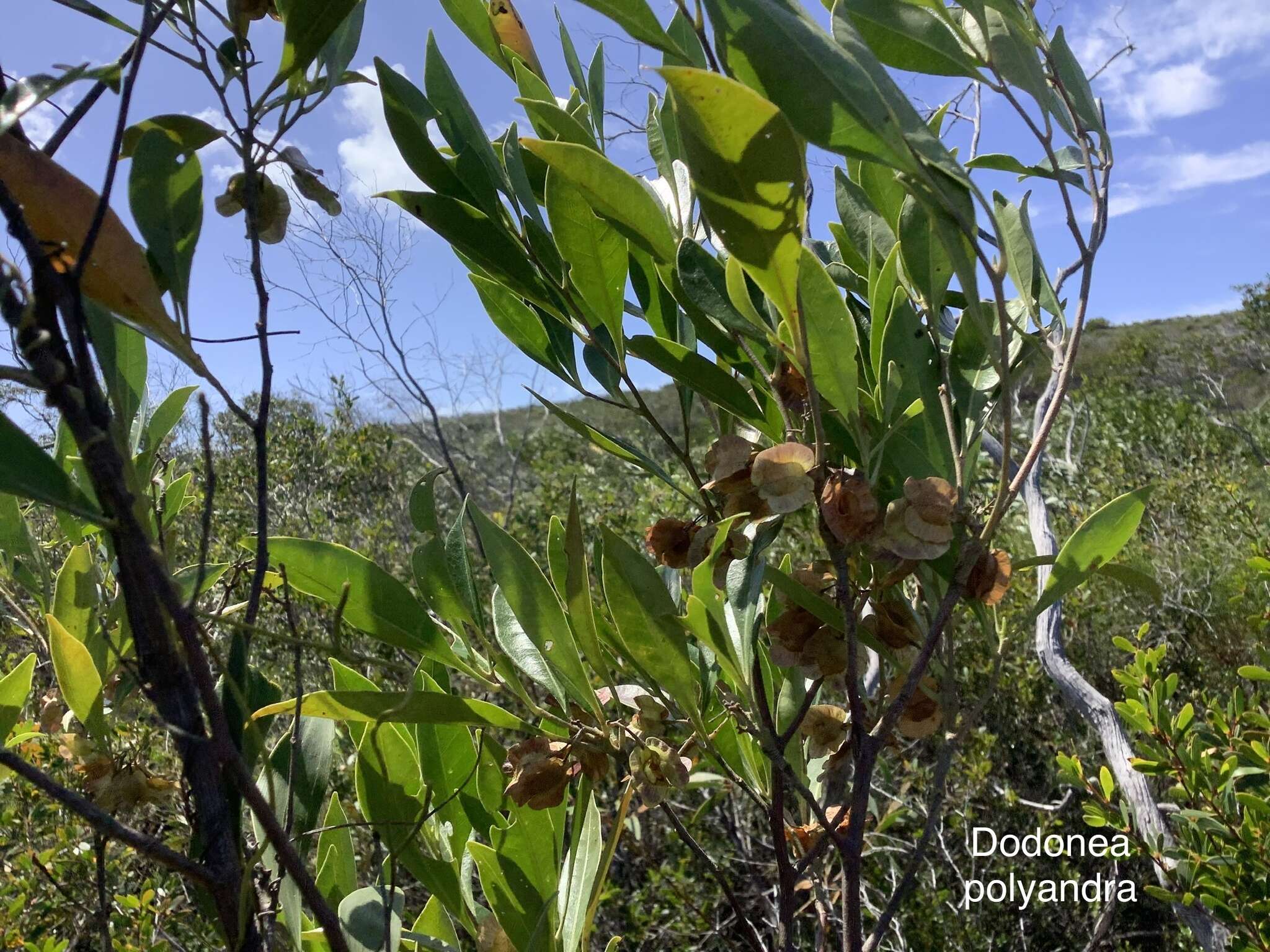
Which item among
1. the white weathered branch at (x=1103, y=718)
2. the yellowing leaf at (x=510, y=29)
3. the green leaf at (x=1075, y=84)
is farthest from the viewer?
the white weathered branch at (x=1103, y=718)

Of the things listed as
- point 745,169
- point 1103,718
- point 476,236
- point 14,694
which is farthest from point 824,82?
point 1103,718

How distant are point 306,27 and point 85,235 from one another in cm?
15

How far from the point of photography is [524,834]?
0.58 m

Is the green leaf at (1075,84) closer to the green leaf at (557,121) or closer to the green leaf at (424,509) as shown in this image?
the green leaf at (557,121)

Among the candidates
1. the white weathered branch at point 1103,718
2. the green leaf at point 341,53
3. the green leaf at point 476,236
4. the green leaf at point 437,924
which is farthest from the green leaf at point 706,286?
the white weathered branch at point 1103,718

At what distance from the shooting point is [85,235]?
35 cm

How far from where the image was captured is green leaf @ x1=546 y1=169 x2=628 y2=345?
1.65 ft

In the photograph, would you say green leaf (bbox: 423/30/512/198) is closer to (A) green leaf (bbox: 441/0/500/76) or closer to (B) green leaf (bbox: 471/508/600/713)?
(A) green leaf (bbox: 441/0/500/76)

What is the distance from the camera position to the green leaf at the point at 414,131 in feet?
1.69

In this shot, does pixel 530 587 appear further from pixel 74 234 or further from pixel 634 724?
pixel 74 234

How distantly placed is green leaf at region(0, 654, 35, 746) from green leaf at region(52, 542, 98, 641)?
1.3 inches

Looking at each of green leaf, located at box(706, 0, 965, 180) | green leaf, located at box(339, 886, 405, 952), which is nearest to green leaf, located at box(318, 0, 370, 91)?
green leaf, located at box(706, 0, 965, 180)

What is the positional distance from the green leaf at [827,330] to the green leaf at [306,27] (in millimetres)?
260

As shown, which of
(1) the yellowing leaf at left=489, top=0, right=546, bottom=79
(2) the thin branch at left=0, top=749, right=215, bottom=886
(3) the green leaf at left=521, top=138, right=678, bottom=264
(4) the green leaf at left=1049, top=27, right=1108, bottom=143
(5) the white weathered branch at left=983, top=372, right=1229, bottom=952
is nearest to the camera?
(2) the thin branch at left=0, top=749, right=215, bottom=886
